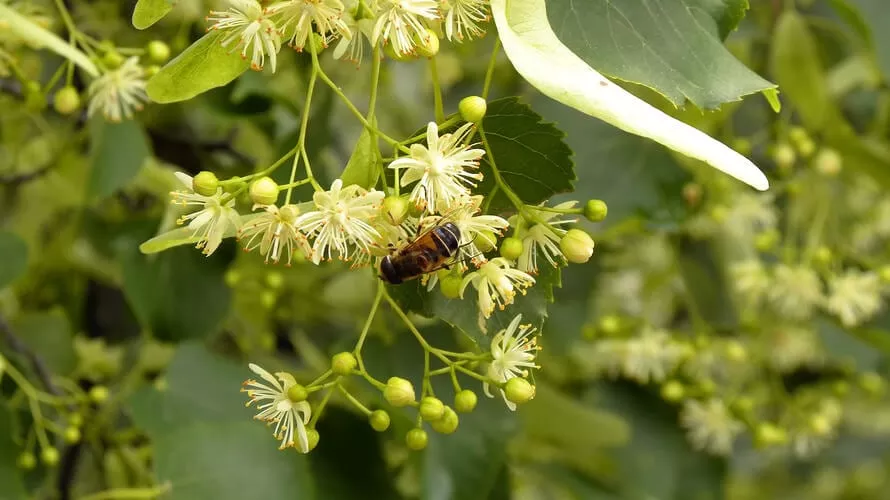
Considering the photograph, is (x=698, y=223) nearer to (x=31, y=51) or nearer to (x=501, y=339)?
(x=501, y=339)

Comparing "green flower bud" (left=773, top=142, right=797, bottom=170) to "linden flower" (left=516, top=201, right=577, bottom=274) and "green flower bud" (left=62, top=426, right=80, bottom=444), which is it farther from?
"green flower bud" (left=62, top=426, right=80, bottom=444)

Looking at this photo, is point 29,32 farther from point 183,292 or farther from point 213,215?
point 183,292

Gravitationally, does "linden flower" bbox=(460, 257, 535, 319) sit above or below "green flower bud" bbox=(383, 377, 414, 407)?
above

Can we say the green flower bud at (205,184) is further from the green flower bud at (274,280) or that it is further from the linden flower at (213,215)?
the green flower bud at (274,280)

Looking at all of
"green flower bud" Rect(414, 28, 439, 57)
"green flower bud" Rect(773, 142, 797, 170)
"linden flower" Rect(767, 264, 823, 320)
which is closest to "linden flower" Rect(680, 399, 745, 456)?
"linden flower" Rect(767, 264, 823, 320)

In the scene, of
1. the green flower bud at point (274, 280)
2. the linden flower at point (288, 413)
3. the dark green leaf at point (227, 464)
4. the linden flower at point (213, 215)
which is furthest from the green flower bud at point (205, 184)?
the green flower bud at point (274, 280)
